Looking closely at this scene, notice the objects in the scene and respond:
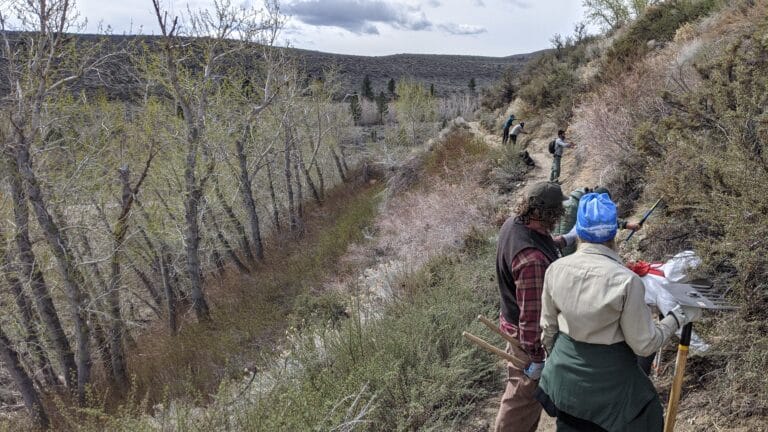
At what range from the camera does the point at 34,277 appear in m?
8.80

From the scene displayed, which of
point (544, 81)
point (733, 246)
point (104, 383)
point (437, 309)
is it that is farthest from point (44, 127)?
point (544, 81)

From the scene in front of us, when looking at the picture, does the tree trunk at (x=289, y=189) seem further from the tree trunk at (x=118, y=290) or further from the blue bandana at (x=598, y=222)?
the blue bandana at (x=598, y=222)

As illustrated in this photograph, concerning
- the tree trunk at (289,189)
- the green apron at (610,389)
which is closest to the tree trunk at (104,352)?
the tree trunk at (289,189)

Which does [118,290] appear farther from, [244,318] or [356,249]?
[356,249]

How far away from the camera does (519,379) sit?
2754 millimetres

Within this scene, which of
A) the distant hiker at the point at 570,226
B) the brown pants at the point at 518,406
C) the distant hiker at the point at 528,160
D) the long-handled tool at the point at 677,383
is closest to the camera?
the long-handled tool at the point at 677,383

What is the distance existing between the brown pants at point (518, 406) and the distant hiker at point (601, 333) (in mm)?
485

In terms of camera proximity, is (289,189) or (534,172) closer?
(534,172)

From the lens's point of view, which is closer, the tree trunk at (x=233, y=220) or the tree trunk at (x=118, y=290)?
the tree trunk at (x=118, y=290)

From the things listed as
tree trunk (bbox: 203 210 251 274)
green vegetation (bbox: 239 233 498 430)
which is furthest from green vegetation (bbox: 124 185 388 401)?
green vegetation (bbox: 239 233 498 430)

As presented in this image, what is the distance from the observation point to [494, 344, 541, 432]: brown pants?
9.01 ft

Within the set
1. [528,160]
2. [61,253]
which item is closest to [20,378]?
[61,253]

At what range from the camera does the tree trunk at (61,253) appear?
7883 mm

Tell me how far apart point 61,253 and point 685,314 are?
943 cm
